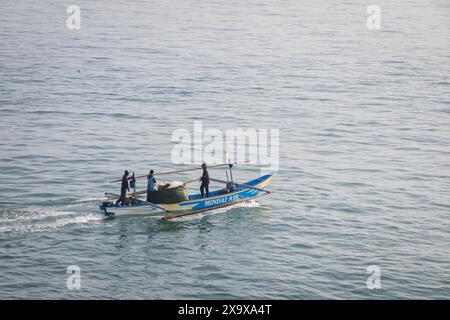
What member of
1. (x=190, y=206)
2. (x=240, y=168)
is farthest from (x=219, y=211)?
(x=240, y=168)

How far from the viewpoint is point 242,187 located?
39750 mm

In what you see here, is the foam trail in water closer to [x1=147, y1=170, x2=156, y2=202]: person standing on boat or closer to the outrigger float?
the outrigger float

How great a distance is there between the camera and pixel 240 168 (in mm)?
48031

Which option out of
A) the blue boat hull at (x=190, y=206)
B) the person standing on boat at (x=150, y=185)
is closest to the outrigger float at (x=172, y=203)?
the blue boat hull at (x=190, y=206)

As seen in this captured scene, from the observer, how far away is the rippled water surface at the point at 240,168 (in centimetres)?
3140

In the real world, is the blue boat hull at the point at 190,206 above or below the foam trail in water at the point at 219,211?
above

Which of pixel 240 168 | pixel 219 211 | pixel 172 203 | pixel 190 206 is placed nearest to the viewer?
pixel 172 203

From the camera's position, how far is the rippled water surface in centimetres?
3140

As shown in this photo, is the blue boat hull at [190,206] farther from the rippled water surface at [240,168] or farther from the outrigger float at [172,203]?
the rippled water surface at [240,168]

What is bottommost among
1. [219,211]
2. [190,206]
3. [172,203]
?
[219,211]

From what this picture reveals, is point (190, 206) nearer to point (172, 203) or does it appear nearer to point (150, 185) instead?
point (172, 203)

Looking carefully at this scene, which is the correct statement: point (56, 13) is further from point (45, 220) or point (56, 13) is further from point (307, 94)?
point (45, 220)
